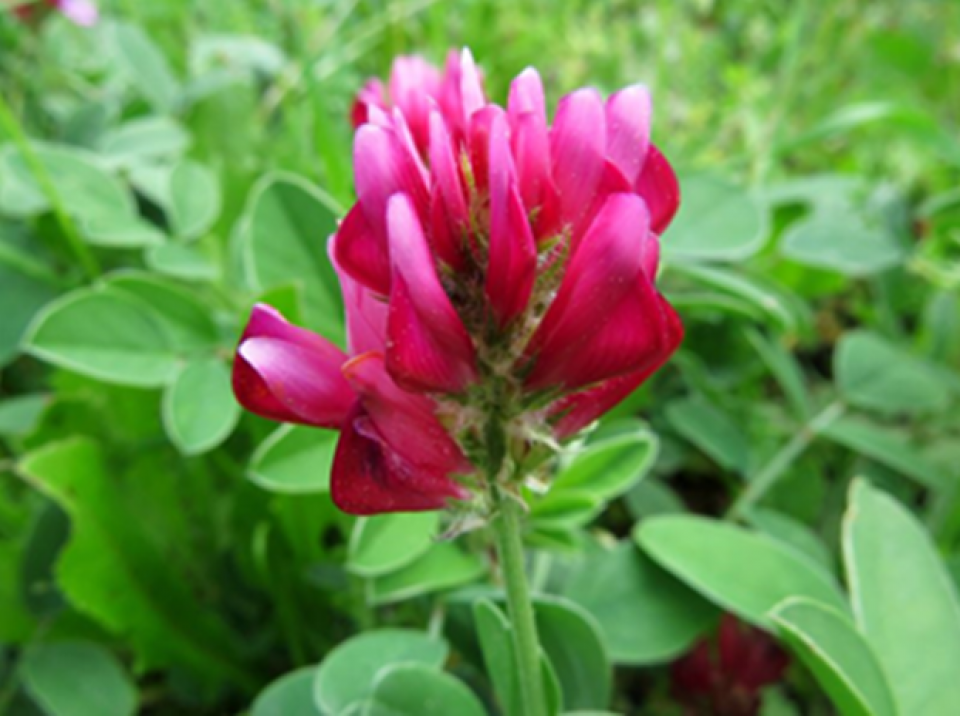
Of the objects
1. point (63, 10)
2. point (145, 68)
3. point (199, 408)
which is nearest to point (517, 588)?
point (199, 408)

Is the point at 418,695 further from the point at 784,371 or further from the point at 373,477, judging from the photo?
the point at 784,371

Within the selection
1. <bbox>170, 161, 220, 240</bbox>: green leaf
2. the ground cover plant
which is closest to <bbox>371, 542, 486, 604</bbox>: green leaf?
the ground cover plant

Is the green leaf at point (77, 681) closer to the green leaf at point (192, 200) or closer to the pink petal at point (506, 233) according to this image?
the green leaf at point (192, 200)

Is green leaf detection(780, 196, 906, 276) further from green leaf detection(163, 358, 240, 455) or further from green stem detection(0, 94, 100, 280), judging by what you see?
green stem detection(0, 94, 100, 280)

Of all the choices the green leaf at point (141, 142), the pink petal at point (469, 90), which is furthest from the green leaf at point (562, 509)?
the green leaf at point (141, 142)

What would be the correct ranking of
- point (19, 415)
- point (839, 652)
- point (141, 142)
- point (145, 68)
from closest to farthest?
1. point (839, 652)
2. point (19, 415)
3. point (141, 142)
4. point (145, 68)

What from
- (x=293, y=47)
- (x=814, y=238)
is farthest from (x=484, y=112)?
(x=293, y=47)
